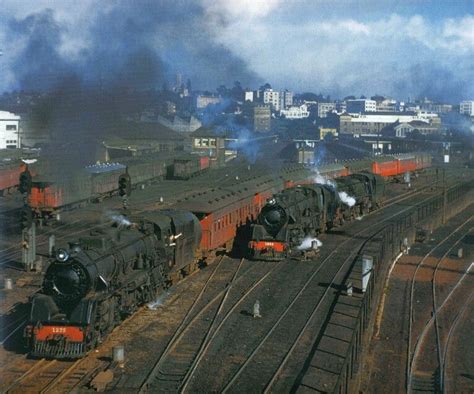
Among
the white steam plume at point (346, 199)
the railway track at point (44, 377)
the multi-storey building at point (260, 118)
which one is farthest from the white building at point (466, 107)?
the railway track at point (44, 377)

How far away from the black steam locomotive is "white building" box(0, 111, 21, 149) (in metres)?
46.6

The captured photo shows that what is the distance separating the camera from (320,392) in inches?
652

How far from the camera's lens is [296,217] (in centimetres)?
3275

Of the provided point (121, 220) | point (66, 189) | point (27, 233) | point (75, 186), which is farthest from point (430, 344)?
point (75, 186)

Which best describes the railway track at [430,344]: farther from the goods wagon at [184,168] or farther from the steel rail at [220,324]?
the goods wagon at [184,168]

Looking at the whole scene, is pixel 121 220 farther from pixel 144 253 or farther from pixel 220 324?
pixel 220 324

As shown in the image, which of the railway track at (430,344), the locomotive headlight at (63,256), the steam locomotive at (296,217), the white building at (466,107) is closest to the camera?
the railway track at (430,344)

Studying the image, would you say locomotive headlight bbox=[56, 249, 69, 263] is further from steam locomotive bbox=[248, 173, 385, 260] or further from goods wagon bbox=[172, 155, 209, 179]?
goods wagon bbox=[172, 155, 209, 179]

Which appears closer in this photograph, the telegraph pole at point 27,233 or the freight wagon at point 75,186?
the telegraph pole at point 27,233

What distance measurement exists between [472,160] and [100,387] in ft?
288

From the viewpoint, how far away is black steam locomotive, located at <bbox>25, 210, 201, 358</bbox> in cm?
1855

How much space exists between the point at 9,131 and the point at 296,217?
4932cm

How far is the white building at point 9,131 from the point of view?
6667 centimetres

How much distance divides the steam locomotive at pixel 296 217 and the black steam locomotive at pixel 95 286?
28.5 feet
